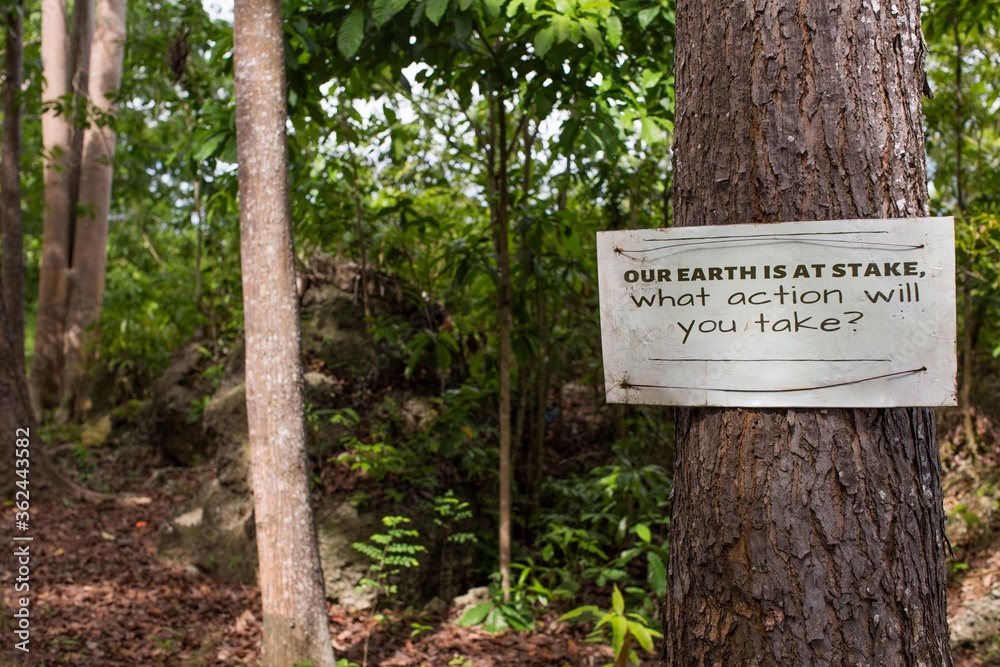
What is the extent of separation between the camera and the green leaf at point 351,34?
2789 millimetres

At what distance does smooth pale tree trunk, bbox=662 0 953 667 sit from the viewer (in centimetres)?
132

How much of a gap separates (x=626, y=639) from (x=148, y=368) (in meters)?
6.61

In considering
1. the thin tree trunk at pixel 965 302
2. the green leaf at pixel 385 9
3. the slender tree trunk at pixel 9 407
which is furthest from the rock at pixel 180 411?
the thin tree trunk at pixel 965 302

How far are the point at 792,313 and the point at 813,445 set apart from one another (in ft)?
0.81

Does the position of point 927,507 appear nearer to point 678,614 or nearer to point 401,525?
point 678,614

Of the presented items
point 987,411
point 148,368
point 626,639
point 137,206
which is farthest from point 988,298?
point 137,206

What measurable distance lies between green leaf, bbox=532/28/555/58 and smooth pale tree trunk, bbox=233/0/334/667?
1.03m

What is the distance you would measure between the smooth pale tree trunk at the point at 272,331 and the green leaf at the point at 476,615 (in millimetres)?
953

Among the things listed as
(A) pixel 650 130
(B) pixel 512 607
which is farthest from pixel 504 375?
(A) pixel 650 130

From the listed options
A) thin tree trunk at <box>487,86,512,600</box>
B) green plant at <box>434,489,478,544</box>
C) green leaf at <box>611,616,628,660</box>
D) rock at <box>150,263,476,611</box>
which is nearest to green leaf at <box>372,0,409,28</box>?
thin tree trunk at <box>487,86,512,600</box>

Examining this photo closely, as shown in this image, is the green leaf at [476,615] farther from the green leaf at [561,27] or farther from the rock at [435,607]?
the green leaf at [561,27]

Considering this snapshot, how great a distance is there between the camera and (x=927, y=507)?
4.45ft

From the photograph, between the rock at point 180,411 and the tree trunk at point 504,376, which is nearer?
the tree trunk at point 504,376

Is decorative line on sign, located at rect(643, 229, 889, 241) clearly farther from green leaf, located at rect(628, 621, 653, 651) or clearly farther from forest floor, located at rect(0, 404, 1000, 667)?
forest floor, located at rect(0, 404, 1000, 667)
